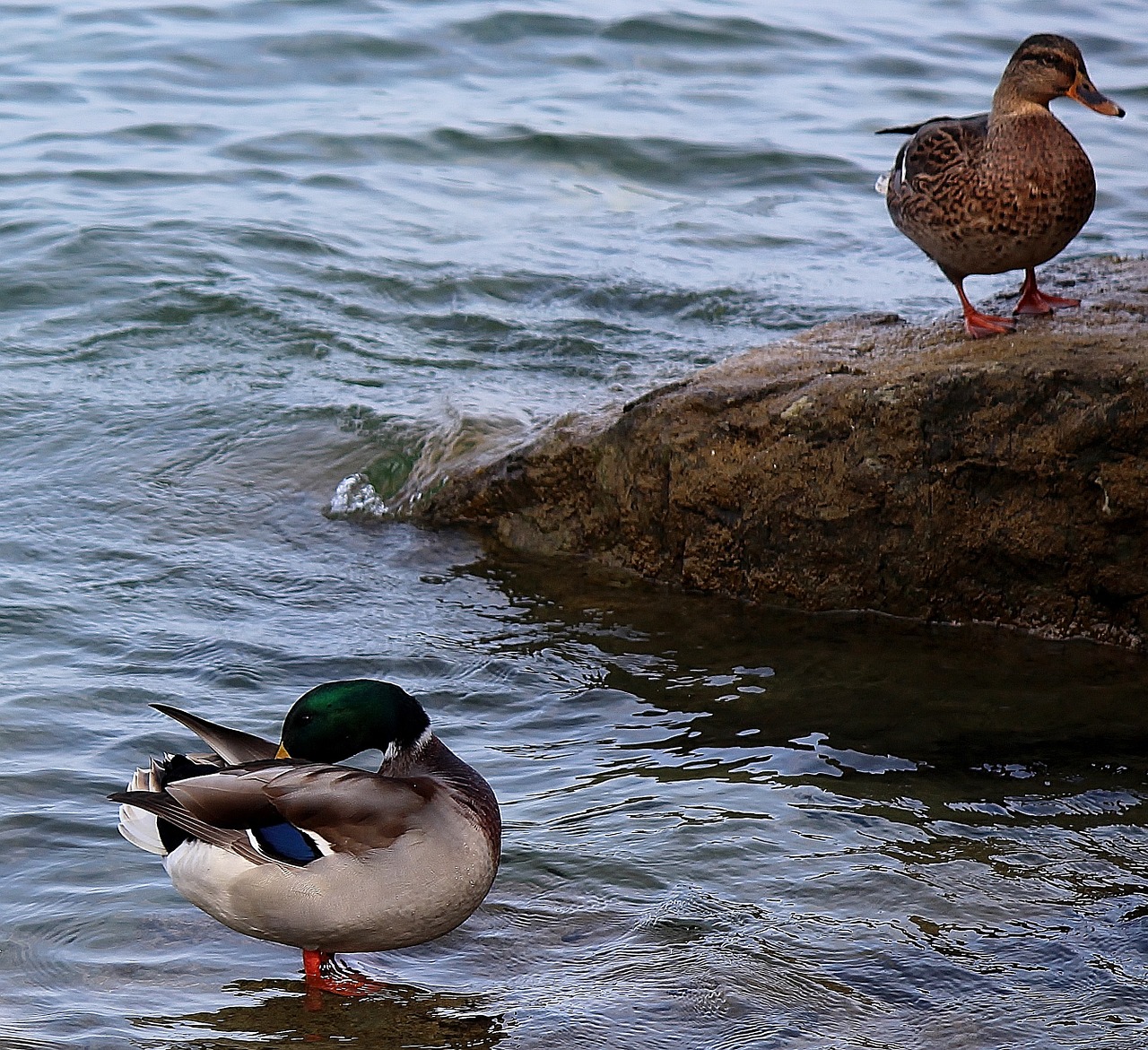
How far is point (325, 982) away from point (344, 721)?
0.62m

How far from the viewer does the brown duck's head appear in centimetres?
597

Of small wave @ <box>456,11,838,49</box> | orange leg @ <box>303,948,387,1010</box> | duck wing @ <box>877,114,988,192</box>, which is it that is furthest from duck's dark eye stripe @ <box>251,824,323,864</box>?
small wave @ <box>456,11,838,49</box>

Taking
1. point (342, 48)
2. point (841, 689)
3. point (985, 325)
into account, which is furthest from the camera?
point (342, 48)

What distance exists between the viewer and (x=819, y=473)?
5594 millimetres

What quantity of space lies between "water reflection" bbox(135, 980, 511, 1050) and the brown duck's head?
3.95 m

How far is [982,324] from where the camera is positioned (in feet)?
19.2

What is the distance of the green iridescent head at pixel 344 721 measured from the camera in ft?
12.9

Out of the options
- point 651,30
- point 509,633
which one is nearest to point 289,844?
point 509,633

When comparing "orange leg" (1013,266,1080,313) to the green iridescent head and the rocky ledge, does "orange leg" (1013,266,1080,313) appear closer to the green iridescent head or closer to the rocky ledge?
the rocky ledge

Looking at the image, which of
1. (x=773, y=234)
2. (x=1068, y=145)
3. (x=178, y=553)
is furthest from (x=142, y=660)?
(x=773, y=234)

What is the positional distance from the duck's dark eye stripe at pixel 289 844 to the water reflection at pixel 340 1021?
37 cm

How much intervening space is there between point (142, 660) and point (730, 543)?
6.85 ft

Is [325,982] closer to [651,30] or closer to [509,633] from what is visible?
[509,633]

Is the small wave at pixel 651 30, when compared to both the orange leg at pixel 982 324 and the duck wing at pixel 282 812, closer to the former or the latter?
the orange leg at pixel 982 324
